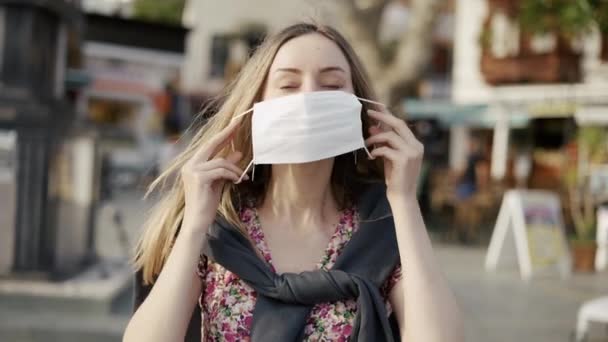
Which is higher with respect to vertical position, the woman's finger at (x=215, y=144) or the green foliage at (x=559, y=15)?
the green foliage at (x=559, y=15)

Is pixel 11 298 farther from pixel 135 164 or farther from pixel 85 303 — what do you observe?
pixel 135 164

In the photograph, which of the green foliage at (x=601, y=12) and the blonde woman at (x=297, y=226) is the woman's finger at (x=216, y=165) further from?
the green foliage at (x=601, y=12)

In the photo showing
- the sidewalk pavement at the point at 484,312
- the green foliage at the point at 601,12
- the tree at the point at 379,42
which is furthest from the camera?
the tree at the point at 379,42

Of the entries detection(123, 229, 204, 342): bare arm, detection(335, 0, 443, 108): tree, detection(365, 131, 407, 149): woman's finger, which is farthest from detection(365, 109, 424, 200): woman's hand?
detection(335, 0, 443, 108): tree

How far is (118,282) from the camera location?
7484 millimetres

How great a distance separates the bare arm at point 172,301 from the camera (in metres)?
2.05

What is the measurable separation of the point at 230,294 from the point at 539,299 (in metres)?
7.33

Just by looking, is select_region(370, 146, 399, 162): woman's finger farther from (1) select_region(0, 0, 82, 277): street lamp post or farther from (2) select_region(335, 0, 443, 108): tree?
(2) select_region(335, 0, 443, 108): tree

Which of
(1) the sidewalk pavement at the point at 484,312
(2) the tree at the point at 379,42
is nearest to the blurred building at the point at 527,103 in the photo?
(2) the tree at the point at 379,42

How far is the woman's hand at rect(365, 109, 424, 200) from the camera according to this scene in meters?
2.10

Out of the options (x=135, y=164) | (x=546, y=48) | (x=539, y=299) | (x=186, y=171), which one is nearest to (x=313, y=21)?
(x=186, y=171)

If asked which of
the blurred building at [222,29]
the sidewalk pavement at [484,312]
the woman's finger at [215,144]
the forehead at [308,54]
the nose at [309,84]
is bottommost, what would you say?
the sidewalk pavement at [484,312]

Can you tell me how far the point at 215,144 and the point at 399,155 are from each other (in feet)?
1.52

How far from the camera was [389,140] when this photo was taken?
84.0 inches
